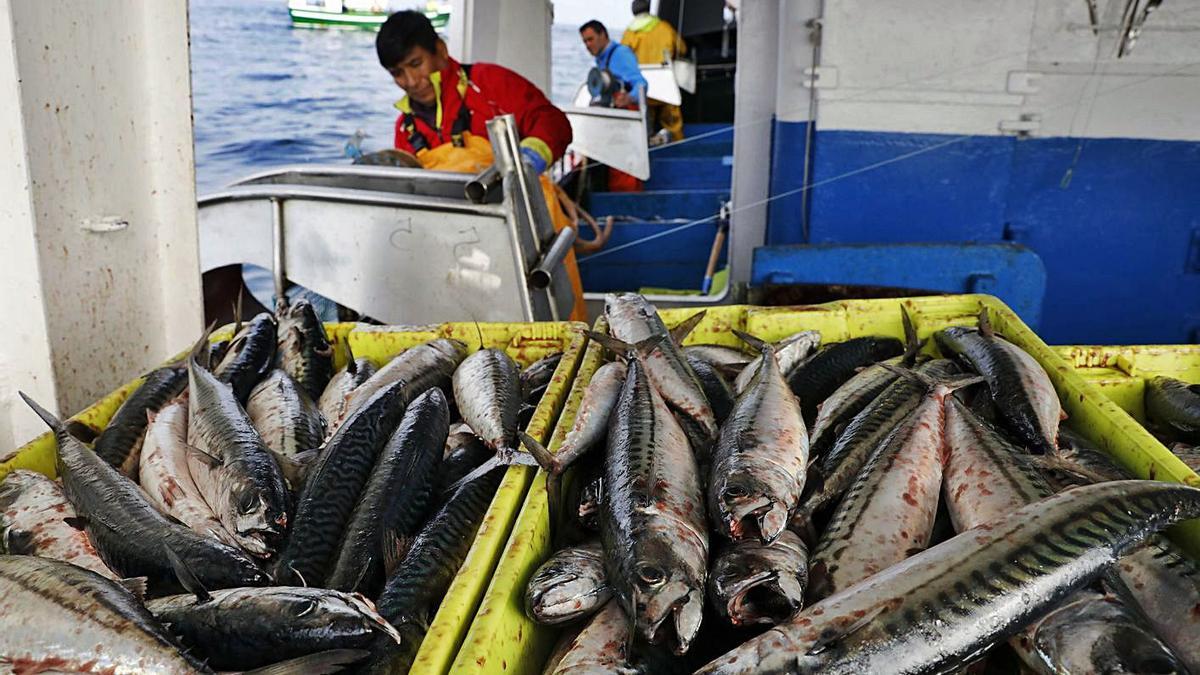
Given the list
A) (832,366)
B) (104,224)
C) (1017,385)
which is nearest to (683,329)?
(832,366)

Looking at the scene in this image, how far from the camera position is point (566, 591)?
139 centimetres

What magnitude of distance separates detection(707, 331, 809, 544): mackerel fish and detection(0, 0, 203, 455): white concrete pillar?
77.3 inches

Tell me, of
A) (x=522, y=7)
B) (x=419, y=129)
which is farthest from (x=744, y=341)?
(x=522, y=7)

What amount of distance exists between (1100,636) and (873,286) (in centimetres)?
239

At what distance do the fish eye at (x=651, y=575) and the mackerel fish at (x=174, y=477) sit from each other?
2.87 feet

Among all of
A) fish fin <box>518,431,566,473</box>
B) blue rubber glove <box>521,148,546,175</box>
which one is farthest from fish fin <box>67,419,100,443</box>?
blue rubber glove <box>521,148,546,175</box>

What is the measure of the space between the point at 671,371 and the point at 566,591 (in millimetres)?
835

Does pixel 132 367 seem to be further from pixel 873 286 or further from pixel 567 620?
pixel 873 286

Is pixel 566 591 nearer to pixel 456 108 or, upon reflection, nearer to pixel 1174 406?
pixel 1174 406

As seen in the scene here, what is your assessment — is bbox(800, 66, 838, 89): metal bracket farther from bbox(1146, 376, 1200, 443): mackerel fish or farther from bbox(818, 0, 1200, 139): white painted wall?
bbox(1146, 376, 1200, 443): mackerel fish

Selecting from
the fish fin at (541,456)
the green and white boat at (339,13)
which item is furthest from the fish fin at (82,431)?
the green and white boat at (339,13)

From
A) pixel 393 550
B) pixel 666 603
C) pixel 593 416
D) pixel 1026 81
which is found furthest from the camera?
pixel 1026 81

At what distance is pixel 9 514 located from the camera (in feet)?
5.70

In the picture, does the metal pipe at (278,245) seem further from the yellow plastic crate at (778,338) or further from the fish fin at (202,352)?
the yellow plastic crate at (778,338)
